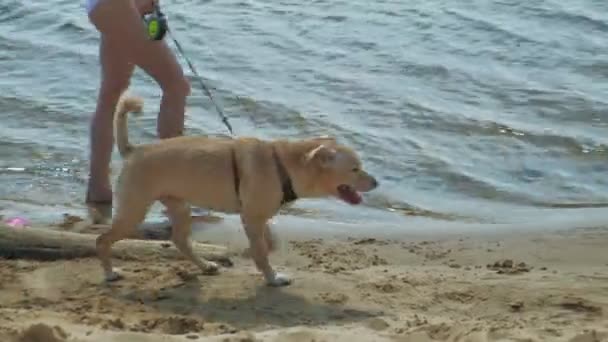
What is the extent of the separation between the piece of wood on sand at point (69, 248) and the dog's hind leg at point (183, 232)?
0.44 ft

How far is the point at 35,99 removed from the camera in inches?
444

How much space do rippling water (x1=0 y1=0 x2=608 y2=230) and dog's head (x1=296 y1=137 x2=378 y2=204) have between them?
193 cm

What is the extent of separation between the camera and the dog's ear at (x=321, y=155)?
236 inches

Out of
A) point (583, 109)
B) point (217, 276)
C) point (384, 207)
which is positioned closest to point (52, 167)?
point (384, 207)

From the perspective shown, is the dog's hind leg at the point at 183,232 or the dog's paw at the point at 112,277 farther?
the dog's hind leg at the point at 183,232

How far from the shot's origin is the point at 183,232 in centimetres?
635

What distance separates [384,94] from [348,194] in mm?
5145

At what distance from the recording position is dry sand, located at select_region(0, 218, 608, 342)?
5.11 m

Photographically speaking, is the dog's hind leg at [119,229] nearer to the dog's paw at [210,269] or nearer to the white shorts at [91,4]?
the dog's paw at [210,269]

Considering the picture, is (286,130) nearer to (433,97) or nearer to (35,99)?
(433,97)

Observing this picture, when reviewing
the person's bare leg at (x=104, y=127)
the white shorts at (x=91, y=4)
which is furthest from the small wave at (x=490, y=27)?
the white shorts at (x=91, y=4)

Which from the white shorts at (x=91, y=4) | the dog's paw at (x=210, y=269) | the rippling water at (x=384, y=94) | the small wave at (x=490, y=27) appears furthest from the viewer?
the small wave at (x=490, y=27)

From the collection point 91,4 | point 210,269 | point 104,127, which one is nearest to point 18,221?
point 104,127

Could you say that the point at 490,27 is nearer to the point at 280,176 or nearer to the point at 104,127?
the point at 104,127
